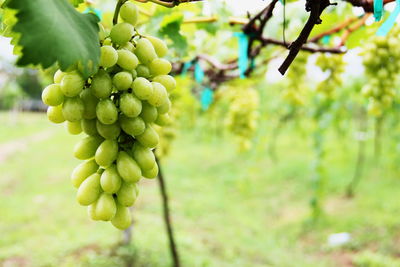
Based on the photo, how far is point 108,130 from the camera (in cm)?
67

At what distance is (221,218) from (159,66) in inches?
234

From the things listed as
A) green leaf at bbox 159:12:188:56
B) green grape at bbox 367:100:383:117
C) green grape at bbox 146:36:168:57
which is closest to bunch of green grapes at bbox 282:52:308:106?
green grape at bbox 367:100:383:117

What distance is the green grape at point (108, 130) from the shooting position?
2.18ft

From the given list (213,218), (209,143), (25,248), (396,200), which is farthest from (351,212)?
(209,143)

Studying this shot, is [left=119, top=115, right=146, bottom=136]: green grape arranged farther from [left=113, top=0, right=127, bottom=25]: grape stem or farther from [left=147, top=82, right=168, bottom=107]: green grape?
[left=113, top=0, right=127, bottom=25]: grape stem

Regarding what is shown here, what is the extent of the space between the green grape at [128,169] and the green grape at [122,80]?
0.12 meters

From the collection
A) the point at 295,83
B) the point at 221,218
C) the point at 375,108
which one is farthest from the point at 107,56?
the point at 221,218

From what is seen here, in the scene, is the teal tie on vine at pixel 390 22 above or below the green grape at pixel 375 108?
above

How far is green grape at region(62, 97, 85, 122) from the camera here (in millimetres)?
629

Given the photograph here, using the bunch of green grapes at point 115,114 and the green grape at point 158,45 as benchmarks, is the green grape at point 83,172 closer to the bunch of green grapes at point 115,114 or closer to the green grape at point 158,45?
the bunch of green grapes at point 115,114

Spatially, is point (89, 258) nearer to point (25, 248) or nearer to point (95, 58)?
point (25, 248)

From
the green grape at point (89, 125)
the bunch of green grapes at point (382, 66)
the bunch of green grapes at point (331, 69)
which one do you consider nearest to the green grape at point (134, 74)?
the green grape at point (89, 125)

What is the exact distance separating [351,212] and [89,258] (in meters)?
4.61

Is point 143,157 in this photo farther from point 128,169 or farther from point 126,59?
point 126,59
